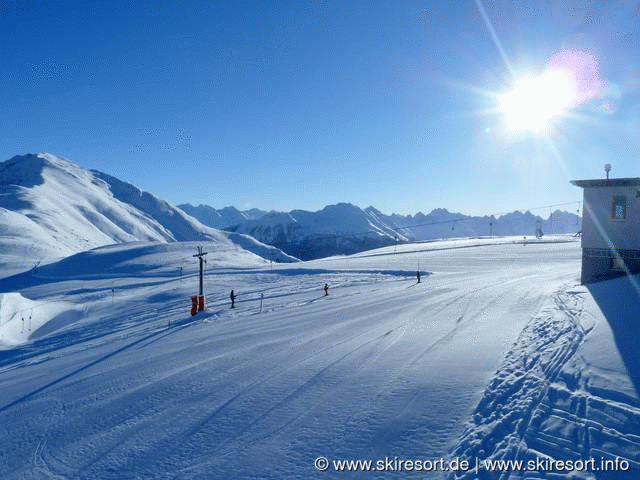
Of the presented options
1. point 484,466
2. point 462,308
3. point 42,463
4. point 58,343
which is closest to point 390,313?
point 462,308

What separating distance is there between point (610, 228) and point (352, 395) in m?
20.8

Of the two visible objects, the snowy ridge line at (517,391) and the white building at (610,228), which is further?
the white building at (610,228)

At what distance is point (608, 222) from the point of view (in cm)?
2284

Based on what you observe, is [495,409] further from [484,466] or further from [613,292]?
[613,292]

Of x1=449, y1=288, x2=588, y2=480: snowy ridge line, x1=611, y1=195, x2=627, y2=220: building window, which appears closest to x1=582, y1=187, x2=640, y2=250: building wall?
x1=611, y1=195, x2=627, y2=220: building window

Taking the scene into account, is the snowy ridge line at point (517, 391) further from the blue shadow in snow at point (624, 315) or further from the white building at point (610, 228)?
the white building at point (610, 228)

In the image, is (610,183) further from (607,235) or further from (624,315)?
(624,315)

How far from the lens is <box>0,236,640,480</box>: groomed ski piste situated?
24.0 feet

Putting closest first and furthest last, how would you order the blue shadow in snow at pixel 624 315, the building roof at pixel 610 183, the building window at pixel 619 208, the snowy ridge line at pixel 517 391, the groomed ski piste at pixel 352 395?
the snowy ridge line at pixel 517 391
the groomed ski piste at pixel 352 395
the blue shadow in snow at pixel 624 315
the building roof at pixel 610 183
the building window at pixel 619 208

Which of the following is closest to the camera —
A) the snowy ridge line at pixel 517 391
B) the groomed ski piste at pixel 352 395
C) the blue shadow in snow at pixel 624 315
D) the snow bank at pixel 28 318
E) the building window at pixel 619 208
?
the snowy ridge line at pixel 517 391

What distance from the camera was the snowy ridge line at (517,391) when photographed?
706cm

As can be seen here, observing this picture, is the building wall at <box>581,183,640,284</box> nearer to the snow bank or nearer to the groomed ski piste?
the groomed ski piste

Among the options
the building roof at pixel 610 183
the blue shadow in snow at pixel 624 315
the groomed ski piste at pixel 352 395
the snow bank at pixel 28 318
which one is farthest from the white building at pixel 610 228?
the snow bank at pixel 28 318

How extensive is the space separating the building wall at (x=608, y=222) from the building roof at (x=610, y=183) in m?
0.18
